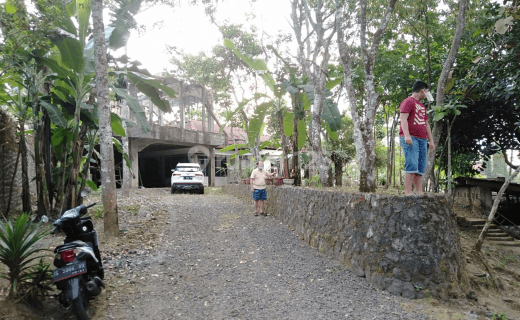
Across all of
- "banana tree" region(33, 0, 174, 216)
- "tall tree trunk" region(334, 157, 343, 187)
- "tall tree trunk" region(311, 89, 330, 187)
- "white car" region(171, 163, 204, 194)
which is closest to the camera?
"banana tree" region(33, 0, 174, 216)

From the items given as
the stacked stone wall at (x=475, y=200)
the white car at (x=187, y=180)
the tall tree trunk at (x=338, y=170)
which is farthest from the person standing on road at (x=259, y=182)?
the white car at (x=187, y=180)

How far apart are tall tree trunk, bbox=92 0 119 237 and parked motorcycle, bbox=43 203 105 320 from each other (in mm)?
2744

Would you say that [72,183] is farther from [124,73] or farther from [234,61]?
[234,61]

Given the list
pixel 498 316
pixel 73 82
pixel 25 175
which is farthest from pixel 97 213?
pixel 498 316

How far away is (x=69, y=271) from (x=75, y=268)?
0.05 m

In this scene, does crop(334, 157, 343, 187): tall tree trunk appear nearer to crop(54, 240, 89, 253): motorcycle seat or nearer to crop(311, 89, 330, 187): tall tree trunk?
crop(311, 89, 330, 187): tall tree trunk

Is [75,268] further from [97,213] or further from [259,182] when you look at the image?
[259,182]

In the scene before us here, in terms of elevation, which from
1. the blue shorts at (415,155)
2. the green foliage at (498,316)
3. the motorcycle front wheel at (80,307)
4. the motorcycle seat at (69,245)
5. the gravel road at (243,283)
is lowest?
the green foliage at (498,316)

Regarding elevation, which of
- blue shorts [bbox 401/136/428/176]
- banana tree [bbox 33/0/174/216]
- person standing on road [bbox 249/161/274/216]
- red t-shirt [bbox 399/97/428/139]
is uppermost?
banana tree [bbox 33/0/174/216]

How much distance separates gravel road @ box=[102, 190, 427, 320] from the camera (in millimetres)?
3809

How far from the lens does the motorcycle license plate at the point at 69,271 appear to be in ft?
10.5

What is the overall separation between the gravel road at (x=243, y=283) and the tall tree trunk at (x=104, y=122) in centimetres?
103

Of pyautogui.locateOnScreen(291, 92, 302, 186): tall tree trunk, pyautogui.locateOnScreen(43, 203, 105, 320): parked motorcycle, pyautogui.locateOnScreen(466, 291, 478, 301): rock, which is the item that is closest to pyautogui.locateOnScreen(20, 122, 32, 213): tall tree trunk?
pyautogui.locateOnScreen(43, 203, 105, 320): parked motorcycle

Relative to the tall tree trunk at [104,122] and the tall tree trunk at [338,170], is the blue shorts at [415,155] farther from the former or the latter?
the tall tree trunk at [338,170]
